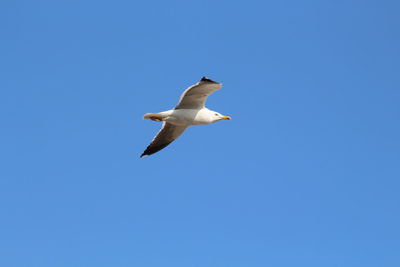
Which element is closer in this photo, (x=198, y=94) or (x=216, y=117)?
(x=198, y=94)

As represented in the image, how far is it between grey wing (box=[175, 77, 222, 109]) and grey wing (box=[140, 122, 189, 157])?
1735 millimetres

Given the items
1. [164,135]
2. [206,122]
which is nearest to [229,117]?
[206,122]

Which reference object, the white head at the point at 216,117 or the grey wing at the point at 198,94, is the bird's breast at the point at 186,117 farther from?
the white head at the point at 216,117

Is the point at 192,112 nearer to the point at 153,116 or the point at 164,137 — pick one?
the point at 153,116

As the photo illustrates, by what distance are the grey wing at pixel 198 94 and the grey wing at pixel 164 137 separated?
68.3 inches

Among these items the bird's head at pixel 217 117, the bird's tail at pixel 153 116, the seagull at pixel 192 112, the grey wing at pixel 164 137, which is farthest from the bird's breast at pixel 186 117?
the grey wing at pixel 164 137

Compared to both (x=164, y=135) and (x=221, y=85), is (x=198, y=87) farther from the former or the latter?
(x=164, y=135)

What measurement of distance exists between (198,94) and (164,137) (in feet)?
9.88

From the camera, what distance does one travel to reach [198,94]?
18188 millimetres

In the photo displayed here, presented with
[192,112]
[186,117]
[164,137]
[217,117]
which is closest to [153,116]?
[186,117]

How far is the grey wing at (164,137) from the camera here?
20375 millimetres

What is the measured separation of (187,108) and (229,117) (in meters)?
1.72

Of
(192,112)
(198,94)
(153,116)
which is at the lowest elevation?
Result: (153,116)

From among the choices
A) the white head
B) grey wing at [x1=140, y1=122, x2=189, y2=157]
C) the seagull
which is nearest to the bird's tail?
the seagull
